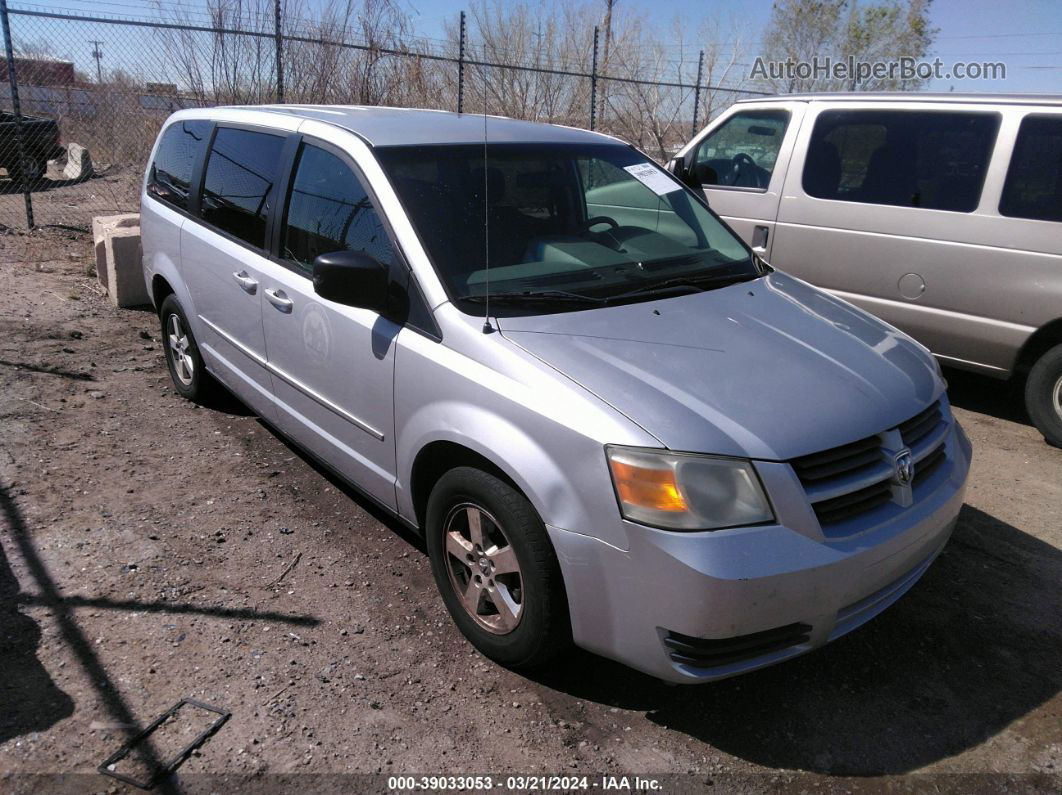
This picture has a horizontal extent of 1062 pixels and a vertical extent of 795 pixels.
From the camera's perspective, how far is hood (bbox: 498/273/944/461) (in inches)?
97.4

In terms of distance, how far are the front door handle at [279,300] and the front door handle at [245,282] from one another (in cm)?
15

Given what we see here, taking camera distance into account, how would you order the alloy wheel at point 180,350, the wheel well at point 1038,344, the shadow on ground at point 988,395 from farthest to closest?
the shadow on ground at point 988,395 → the alloy wheel at point 180,350 → the wheel well at point 1038,344

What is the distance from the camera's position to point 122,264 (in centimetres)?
718

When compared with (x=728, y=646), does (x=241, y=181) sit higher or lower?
higher

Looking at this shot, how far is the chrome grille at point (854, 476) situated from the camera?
2482mm

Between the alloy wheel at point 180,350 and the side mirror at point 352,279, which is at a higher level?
the side mirror at point 352,279

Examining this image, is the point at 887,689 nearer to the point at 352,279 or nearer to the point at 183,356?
the point at 352,279

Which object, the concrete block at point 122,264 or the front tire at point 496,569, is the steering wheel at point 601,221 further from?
the concrete block at point 122,264

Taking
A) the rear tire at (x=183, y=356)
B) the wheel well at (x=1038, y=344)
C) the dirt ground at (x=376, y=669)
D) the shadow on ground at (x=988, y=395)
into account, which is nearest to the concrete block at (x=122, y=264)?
the rear tire at (x=183, y=356)

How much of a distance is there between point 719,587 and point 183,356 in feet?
13.2

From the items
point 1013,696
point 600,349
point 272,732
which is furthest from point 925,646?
point 272,732

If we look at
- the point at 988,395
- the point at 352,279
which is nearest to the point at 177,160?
the point at 352,279

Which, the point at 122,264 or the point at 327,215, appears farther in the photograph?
the point at 122,264

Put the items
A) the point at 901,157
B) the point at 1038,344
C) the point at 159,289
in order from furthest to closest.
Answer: the point at 901,157 < the point at 159,289 < the point at 1038,344
